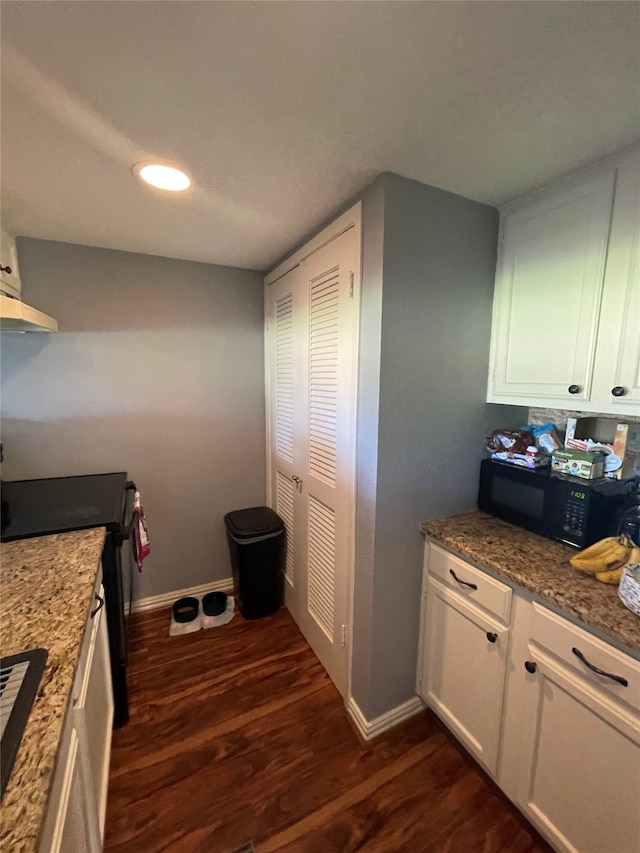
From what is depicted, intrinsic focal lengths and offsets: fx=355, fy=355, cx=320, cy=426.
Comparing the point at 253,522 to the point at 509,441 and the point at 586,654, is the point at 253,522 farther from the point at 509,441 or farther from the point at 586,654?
the point at 586,654

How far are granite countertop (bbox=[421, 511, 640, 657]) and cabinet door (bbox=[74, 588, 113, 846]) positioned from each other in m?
1.23

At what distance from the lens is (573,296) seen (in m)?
1.26

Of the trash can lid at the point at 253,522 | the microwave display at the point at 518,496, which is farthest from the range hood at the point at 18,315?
the microwave display at the point at 518,496

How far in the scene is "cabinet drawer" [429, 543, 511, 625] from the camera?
1.21m

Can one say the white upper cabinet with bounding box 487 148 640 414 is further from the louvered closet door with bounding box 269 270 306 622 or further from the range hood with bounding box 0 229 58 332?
the range hood with bounding box 0 229 58 332

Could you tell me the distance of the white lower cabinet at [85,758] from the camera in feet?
2.24

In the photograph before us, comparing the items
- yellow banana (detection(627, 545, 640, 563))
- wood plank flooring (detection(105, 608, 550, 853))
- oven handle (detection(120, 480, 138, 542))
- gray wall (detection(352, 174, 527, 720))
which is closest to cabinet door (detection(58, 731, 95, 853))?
wood plank flooring (detection(105, 608, 550, 853))

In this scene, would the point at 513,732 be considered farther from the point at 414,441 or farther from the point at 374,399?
the point at 374,399

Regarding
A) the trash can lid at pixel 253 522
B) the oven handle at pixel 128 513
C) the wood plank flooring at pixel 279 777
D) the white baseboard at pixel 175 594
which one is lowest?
the wood plank flooring at pixel 279 777

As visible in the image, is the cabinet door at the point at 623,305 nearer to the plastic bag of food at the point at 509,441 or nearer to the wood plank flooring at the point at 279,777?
the plastic bag of food at the point at 509,441

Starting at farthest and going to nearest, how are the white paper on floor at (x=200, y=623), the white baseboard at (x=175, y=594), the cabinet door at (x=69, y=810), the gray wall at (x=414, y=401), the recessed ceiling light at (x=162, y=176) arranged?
the white baseboard at (x=175, y=594), the white paper on floor at (x=200, y=623), the gray wall at (x=414, y=401), the recessed ceiling light at (x=162, y=176), the cabinet door at (x=69, y=810)

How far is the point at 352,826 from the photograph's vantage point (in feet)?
4.03

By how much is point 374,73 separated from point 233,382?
5.80 ft

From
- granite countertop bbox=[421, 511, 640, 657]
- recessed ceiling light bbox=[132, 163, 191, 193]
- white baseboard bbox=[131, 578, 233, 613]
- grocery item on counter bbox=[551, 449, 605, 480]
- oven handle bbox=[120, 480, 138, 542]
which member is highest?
recessed ceiling light bbox=[132, 163, 191, 193]
